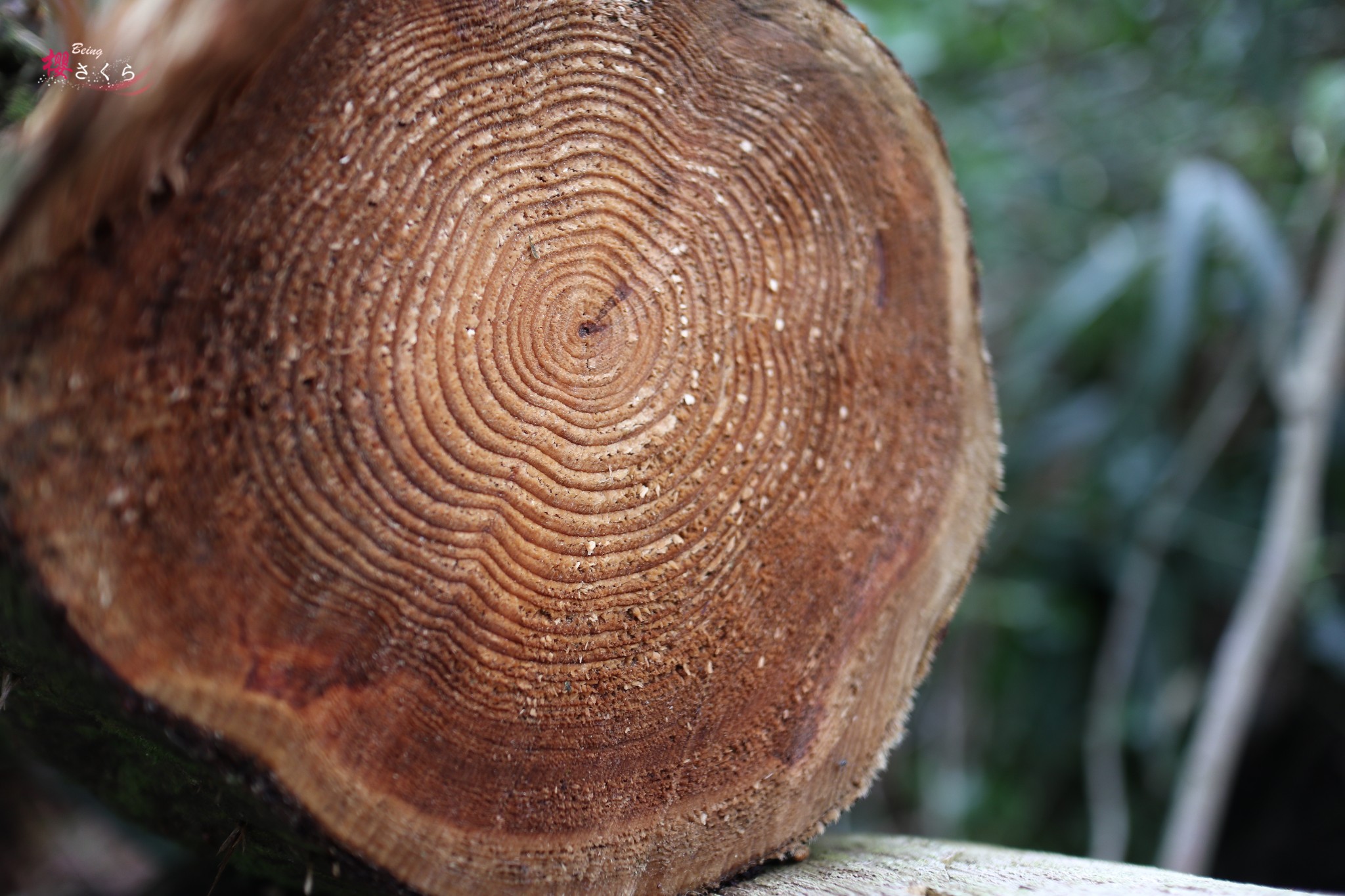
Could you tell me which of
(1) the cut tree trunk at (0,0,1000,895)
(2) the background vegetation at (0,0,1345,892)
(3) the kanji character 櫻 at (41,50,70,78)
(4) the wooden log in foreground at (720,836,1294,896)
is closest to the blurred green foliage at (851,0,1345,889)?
(2) the background vegetation at (0,0,1345,892)

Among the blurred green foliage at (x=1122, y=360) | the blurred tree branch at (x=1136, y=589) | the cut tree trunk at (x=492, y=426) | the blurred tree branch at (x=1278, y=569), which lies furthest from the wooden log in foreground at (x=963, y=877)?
the blurred green foliage at (x=1122, y=360)

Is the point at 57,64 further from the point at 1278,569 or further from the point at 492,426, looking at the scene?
the point at 1278,569

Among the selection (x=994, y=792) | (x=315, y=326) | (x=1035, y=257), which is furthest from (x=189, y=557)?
(x=1035, y=257)

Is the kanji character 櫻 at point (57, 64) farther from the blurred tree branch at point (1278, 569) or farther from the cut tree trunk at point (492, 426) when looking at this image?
the blurred tree branch at point (1278, 569)

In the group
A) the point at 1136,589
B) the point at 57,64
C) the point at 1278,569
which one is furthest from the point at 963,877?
the point at 1136,589

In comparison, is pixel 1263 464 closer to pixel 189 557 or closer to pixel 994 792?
pixel 994 792

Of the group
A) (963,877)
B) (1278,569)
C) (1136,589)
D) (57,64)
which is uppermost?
(57,64)
